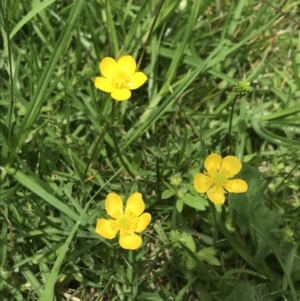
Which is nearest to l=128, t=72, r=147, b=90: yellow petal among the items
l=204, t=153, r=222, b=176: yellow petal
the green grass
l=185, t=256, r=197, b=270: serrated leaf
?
the green grass

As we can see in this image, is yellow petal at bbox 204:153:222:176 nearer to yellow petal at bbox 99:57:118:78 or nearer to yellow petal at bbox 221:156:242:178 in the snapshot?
yellow petal at bbox 221:156:242:178

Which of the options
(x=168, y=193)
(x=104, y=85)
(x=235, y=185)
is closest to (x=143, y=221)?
(x=168, y=193)

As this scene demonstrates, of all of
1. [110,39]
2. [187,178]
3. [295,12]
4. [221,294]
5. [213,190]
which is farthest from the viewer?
[295,12]

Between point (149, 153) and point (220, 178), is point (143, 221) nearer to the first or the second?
point (220, 178)

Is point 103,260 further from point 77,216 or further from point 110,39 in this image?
point 110,39

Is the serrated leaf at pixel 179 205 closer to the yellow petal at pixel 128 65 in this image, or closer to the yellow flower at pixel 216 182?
the yellow flower at pixel 216 182

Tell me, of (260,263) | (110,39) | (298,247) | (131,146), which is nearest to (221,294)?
(260,263)

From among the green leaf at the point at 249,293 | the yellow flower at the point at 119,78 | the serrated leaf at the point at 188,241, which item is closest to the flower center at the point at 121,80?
the yellow flower at the point at 119,78
